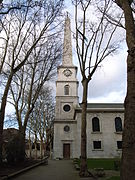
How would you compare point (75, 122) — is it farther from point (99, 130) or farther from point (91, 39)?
point (91, 39)

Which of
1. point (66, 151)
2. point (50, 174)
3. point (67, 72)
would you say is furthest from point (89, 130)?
point (50, 174)

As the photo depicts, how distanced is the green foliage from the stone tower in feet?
62.8

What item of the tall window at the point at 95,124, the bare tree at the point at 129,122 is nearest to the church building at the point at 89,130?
the tall window at the point at 95,124

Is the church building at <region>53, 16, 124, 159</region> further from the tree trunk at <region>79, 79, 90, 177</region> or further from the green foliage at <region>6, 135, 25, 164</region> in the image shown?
the tree trunk at <region>79, 79, 90, 177</region>

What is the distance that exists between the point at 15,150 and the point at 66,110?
24615mm

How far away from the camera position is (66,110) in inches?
1570

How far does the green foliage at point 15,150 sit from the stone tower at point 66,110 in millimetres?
19153

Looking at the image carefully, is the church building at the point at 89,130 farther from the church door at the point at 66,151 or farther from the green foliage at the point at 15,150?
the green foliage at the point at 15,150

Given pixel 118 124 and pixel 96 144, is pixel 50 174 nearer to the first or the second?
pixel 96 144

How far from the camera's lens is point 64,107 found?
39875 mm

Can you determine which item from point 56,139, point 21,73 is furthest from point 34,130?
point 21,73

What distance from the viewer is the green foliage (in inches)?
604

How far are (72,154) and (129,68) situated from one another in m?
32.1

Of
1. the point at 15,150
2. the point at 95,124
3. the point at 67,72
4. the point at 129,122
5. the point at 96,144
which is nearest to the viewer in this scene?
the point at 129,122
